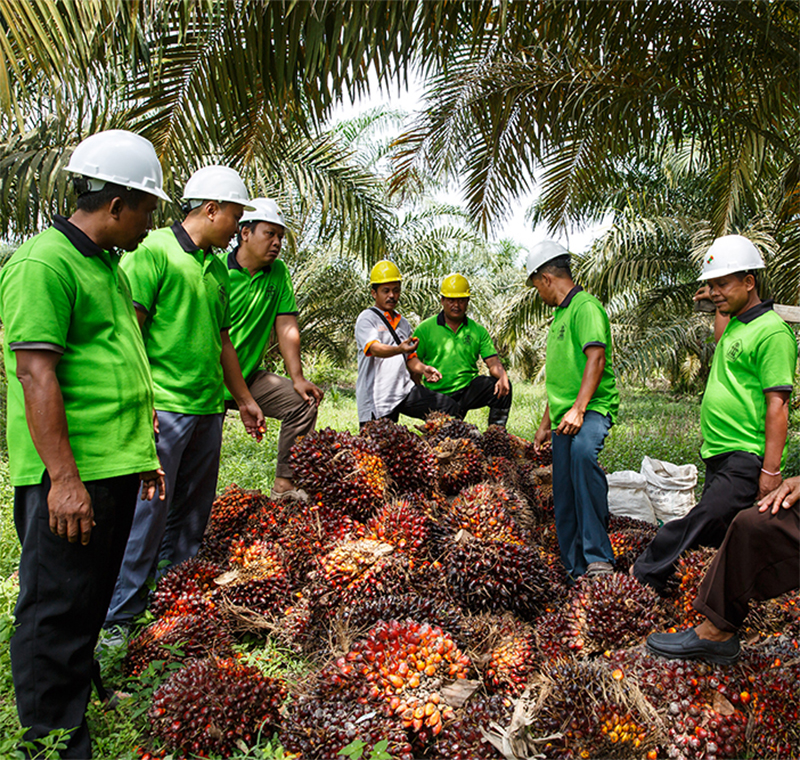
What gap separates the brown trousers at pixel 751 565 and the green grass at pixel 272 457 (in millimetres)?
1563

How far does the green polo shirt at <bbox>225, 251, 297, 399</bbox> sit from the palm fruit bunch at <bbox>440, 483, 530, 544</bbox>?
1.64 metres

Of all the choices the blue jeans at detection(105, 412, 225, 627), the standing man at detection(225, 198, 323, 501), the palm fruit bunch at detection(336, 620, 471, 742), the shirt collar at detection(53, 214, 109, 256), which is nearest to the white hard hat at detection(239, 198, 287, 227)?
the standing man at detection(225, 198, 323, 501)

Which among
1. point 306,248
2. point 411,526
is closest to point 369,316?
point 411,526

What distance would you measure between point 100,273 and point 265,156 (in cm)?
328

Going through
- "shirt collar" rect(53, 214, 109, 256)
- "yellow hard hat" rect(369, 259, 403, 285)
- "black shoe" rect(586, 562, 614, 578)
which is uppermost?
"shirt collar" rect(53, 214, 109, 256)

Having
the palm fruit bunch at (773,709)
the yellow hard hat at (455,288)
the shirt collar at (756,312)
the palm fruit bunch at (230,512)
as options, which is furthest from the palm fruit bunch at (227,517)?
the shirt collar at (756,312)

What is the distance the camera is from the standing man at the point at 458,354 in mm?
5727

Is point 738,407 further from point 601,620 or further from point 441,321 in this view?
point 441,321

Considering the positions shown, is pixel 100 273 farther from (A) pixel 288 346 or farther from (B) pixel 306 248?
(B) pixel 306 248

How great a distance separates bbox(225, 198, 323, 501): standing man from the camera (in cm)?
391

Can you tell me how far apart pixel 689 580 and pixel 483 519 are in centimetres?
96

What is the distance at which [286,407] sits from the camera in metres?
4.04

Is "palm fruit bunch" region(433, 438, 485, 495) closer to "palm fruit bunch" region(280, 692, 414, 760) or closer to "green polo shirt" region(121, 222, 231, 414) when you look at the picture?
"green polo shirt" region(121, 222, 231, 414)

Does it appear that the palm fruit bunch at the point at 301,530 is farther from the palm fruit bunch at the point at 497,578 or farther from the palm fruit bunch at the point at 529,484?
the palm fruit bunch at the point at 529,484
